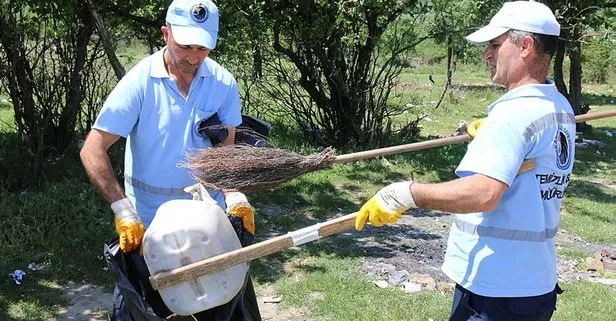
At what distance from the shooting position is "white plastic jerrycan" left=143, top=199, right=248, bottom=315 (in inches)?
96.2

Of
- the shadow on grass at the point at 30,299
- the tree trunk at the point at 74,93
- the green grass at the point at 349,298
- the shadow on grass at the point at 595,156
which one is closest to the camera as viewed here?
the shadow on grass at the point at 30,299

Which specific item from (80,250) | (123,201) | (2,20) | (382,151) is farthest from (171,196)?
(2,20)

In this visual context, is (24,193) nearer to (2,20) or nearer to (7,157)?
(7,157)

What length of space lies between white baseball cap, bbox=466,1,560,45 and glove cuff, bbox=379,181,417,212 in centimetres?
57

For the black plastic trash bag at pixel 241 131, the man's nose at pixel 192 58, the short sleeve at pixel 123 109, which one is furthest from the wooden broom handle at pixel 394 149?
the short sleeve at pixel 123 109

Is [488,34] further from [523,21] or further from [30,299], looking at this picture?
[30,299]

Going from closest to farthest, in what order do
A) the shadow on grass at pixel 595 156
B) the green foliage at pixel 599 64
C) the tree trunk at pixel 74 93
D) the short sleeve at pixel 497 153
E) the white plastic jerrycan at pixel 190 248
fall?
the short sleeve at pixel 497 153 < the white plastic jerrycan at pixel 190 248 < the tree trunk at pixel 74 93 < the shadow on grass at pixel 595 156 < the green foliage at pixel 599 64

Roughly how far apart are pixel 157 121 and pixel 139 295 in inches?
27.5

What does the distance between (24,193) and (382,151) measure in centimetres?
447

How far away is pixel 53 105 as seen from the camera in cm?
709

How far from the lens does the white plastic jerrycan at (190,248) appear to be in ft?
8.02

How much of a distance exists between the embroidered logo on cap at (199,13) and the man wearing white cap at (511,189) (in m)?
1.05

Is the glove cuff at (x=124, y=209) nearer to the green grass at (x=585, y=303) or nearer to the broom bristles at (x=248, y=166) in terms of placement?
the broom bristles at (x=248, y=166)

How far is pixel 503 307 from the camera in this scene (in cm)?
234
